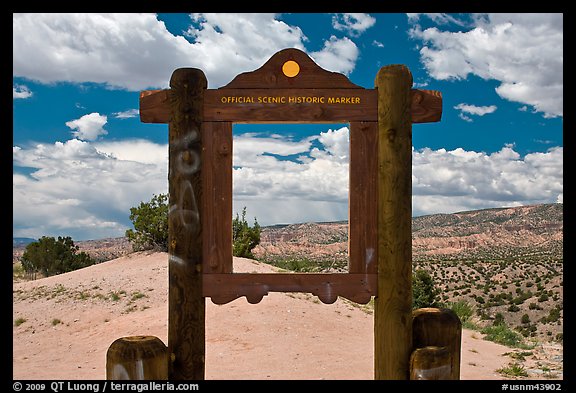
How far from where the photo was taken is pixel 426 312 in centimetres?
493

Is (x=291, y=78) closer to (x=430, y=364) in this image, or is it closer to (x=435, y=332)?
(x=435, y=332)

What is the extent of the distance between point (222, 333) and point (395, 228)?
786 cm

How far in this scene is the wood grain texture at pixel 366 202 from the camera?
15.7 ft

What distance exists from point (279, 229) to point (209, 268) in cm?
7928

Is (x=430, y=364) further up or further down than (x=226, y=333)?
further up

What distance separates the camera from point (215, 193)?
15.7 feet

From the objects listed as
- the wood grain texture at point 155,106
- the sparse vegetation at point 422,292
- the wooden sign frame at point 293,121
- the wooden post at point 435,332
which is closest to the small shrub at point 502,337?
the sparse vegetation at point 422,292

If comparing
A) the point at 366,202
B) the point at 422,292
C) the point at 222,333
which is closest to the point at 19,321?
the point at 222,333

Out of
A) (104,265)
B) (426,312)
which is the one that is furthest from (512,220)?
(426,312)

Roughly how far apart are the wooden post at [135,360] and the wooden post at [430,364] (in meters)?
2.12

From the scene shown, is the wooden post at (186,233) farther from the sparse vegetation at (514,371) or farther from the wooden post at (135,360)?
the sparse vegetation at (514,371)

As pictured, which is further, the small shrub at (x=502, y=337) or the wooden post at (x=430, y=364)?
the small shrub at (x=502, y=337)

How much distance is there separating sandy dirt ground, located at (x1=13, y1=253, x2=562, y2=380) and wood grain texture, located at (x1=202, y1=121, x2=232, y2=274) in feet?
16.3

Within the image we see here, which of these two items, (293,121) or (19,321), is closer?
(293,121)
